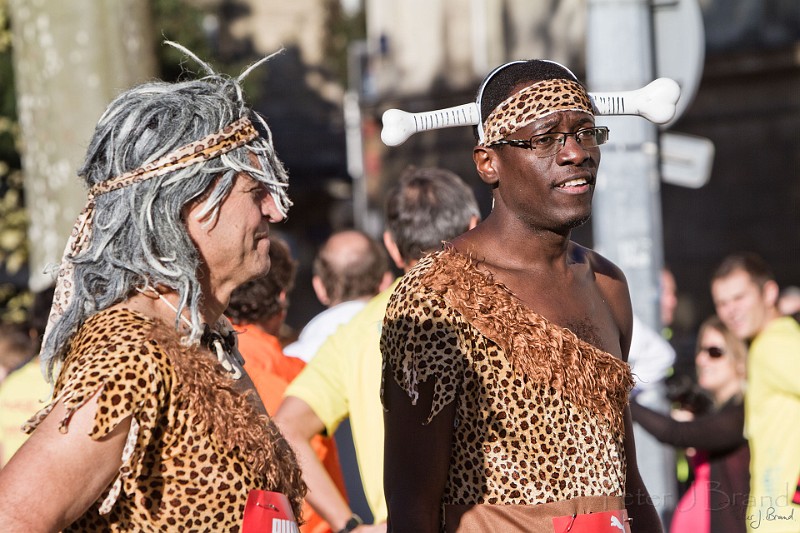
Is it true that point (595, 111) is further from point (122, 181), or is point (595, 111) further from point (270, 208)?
point (122, 181)

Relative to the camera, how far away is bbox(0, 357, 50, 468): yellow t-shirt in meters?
5.30

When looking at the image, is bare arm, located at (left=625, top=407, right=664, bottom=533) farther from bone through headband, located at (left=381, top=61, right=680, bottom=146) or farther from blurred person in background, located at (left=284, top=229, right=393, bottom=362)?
blurred person in background, located at (left=284, top=229, right=393, bottom=362)

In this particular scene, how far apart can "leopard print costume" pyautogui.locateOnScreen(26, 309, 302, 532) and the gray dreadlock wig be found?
2.4 inches

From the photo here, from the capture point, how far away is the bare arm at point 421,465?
2.61 m

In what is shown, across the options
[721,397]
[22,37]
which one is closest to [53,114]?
[22,37]

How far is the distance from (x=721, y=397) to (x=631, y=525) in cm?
346

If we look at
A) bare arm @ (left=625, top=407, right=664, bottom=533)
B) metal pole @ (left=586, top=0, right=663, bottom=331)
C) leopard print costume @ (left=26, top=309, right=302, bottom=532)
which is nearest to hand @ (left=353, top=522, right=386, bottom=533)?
bare arm @ (left=625, top=407, right=664, bottom=533)

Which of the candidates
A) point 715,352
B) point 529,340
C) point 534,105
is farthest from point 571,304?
point 715,352

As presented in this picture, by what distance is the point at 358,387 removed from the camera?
385 cm

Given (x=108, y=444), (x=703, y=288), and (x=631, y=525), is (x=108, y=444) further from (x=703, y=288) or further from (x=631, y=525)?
(x=703, y=288)

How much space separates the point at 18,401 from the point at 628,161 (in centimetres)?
279

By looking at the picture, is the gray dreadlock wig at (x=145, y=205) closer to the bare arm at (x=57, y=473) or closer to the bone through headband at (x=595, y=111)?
the bare arm at (x=57, y=473)

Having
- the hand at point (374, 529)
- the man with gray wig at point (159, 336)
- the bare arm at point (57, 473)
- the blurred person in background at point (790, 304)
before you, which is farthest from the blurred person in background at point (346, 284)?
the blurred person in background at point (790, 304)

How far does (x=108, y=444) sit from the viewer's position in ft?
6.75
